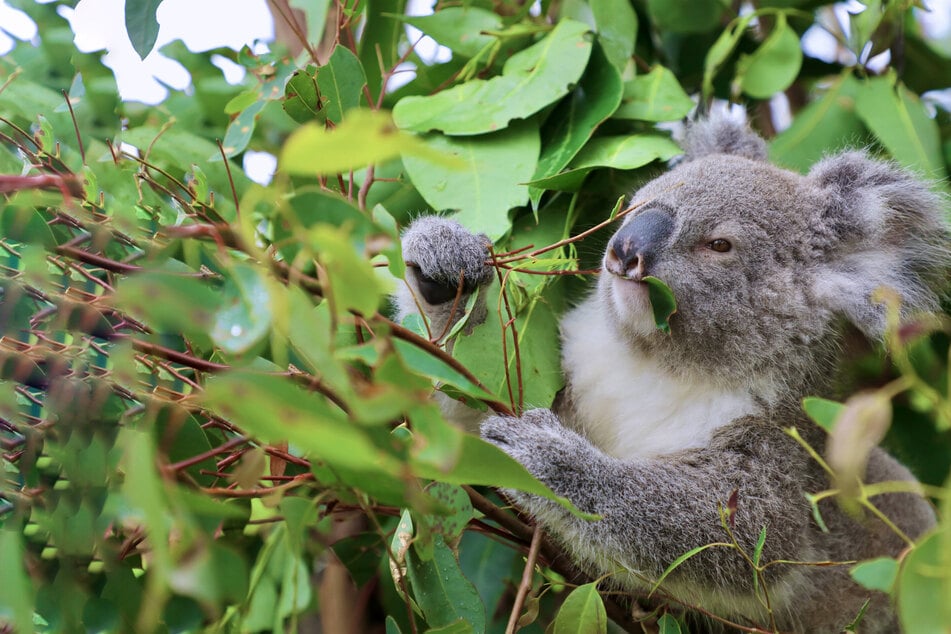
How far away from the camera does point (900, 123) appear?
8.36 feet

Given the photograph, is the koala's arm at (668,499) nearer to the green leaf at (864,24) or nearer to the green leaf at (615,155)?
the green leaf at (615,155)

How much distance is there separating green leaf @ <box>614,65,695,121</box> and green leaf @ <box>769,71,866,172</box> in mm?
588

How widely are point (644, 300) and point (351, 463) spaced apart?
1.39 m

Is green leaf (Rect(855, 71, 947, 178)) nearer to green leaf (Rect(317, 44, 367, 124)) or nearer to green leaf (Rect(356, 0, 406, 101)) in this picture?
green leaf (Rect(356, 0, 406, 101))

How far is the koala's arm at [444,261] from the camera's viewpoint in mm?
1956

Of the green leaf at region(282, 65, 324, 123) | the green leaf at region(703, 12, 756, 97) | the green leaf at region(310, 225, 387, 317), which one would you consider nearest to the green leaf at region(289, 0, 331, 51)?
the green leaf at region(310, 225, 387, 317)

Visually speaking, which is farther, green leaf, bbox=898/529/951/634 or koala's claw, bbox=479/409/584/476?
koala's claw, bbox=479/409/584/476

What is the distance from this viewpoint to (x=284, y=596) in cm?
109

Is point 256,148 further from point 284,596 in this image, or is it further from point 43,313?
point 284,596

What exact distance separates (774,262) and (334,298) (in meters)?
1.56

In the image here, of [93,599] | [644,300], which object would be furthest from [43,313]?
[644,300]

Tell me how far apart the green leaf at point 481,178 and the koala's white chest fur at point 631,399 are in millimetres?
466

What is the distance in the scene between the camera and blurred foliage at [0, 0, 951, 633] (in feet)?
2.65

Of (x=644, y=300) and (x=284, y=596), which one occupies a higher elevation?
(x=284, y=596)
